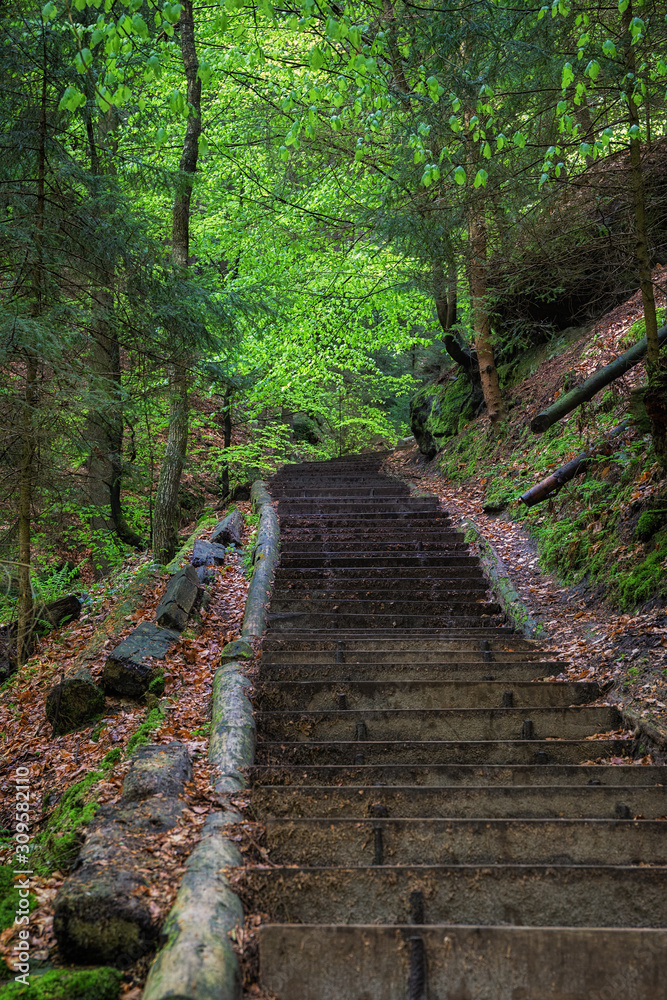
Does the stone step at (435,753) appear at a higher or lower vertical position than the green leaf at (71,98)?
lower

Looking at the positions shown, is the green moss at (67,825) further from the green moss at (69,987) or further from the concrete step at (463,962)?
the concrete step at (463,962)

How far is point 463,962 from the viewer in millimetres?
2908

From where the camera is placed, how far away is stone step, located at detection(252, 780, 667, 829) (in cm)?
417

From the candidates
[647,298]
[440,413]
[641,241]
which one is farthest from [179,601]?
[440,413]

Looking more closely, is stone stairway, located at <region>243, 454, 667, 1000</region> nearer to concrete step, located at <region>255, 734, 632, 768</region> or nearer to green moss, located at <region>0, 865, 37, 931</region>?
concrete step, located at <region>255, 734, 632, 768</region>

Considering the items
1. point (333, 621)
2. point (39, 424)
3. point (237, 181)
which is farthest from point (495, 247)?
point (237, 181)

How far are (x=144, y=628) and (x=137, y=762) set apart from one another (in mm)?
2360

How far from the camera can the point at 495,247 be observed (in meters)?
9.27

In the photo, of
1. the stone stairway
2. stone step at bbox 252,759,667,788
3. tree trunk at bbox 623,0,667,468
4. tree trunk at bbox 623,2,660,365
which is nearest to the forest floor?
the stone stairway

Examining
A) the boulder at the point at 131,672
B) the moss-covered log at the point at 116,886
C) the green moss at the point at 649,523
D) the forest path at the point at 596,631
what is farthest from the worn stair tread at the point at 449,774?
the green moss at the point at 649,523

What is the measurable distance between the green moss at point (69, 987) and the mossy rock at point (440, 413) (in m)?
13.9

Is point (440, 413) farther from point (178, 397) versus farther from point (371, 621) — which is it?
point (371, 621)

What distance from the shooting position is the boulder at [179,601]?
274 inches

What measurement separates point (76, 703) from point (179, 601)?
1641 millimetres
